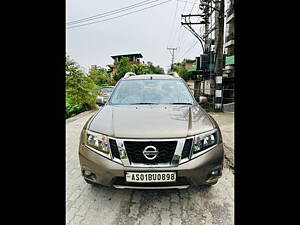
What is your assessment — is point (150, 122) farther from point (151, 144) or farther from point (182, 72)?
point (182, 72)

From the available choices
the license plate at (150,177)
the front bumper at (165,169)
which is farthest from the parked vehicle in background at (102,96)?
the license plate at (150,177)

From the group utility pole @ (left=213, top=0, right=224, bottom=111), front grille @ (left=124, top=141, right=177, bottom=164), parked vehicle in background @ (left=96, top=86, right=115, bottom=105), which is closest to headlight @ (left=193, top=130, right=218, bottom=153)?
front grille @ (left=124, top=141, right=177, bottom=164)

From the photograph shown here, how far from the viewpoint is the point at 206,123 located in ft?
7.56

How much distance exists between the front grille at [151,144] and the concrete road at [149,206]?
563 mm

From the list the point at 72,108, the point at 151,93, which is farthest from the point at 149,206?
the point at 72,108

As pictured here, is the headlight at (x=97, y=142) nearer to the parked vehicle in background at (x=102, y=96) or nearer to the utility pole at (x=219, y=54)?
the parked vehicle in background at (x=102, y=96)

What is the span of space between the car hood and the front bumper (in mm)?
254

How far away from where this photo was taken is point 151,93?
318 centimetres

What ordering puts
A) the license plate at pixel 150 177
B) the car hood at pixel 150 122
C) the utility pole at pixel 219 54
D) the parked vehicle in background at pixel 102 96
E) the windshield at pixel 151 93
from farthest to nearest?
the utility pole at pixel 219 54 < the parked vehicle in background at pixel 102 96 < the windshield at pixel 151 93 < the car hood at pixel 150 122 < the license plate at pixel 150 177

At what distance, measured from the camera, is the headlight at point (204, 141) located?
203cm
